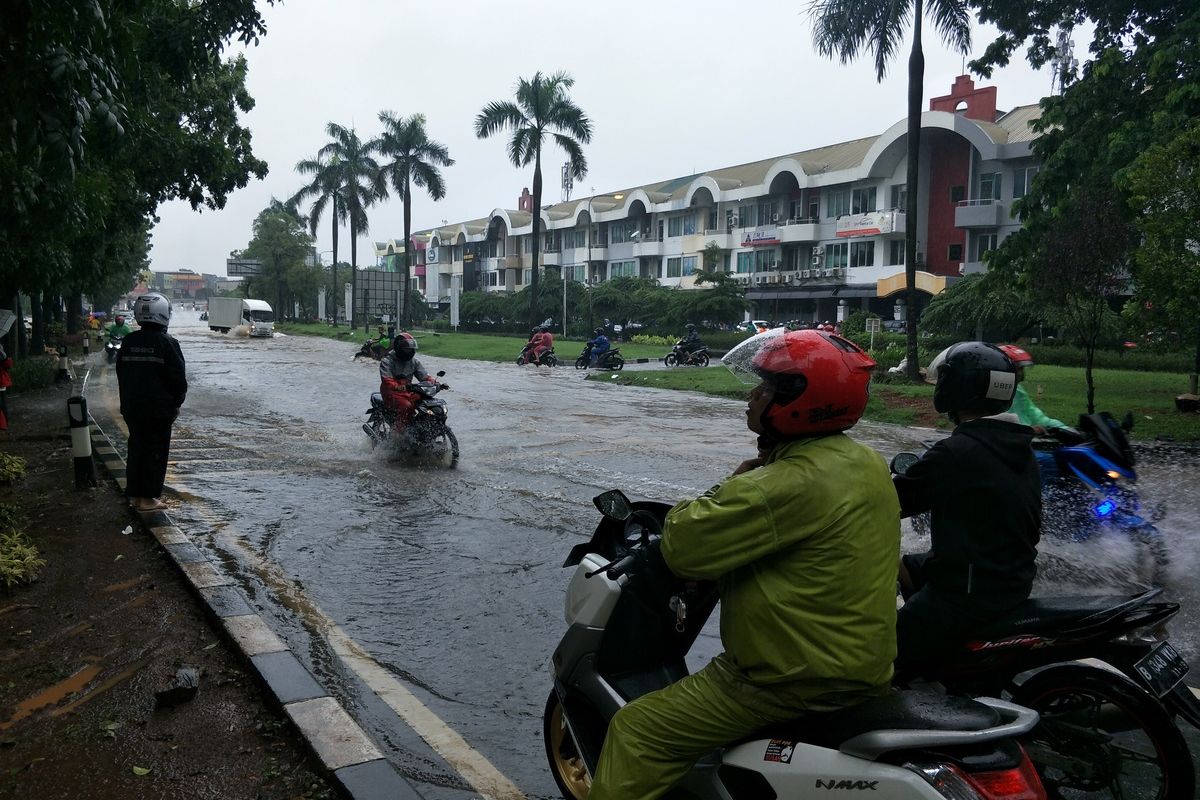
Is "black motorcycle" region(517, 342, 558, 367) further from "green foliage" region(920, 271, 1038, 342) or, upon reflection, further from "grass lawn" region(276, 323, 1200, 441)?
"green foliage" region(920, 271, 1038, 342)

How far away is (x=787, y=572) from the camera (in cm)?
228

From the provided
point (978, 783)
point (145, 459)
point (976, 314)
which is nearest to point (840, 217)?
point (976, 314)

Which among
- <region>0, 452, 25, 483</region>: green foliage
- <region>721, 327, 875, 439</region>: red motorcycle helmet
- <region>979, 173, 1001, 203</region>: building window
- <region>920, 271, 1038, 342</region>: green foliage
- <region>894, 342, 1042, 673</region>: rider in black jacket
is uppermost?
<region>979, 173, 1001, 203</region>: building window

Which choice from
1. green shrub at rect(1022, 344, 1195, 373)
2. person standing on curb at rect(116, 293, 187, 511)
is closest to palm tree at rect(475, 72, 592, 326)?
green shrub at rect(1022, 344, 1195, 373)

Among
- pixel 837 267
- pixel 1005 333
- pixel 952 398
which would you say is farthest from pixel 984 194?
pixel 952 398

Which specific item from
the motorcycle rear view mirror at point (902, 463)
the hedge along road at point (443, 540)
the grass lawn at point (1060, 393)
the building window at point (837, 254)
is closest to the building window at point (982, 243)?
the building window at point (837, 254)

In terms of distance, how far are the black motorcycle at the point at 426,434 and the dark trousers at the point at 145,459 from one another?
138 inches

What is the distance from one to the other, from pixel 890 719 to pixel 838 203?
49.8 meters

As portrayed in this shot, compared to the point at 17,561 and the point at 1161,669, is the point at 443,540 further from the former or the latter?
the point at 1161,669

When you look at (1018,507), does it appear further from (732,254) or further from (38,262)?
(732,254)

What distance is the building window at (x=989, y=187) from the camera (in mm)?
41312

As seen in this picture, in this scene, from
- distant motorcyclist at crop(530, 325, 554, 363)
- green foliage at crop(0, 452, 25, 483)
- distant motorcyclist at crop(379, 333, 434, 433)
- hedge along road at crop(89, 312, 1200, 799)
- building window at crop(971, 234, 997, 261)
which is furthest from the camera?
building window at crop(971, 234, 997, 261)

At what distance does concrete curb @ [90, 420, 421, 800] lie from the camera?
3359 millimetres

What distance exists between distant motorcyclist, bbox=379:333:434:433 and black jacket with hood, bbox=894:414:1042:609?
8.70m
